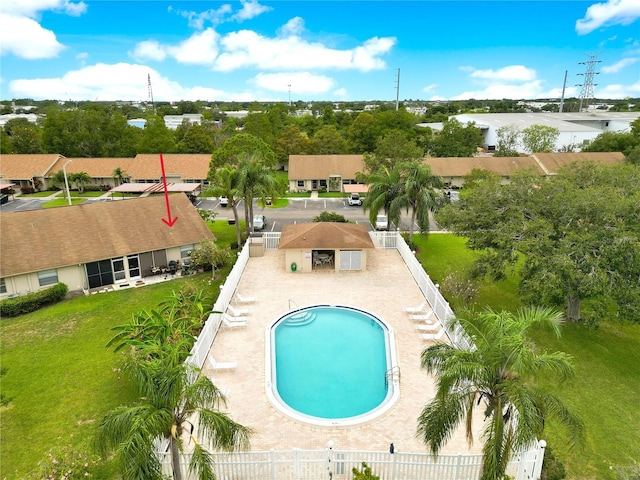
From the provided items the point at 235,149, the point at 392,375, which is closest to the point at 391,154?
the point at 235,149

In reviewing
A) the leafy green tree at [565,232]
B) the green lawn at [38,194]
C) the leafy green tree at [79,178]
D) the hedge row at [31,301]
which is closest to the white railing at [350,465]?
the leafy green tree at [565,232]

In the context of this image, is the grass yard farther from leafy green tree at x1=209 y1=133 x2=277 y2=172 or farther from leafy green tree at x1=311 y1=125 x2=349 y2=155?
leafy green tree at x1=311 y1=125 x2=349 y2=155

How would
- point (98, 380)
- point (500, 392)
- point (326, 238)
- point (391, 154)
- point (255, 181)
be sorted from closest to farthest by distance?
point (500, 392) < point (98, 380) < point (326, 238) < point (255, 181) < point (391, 154)

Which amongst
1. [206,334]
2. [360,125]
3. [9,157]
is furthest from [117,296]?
[360,125]

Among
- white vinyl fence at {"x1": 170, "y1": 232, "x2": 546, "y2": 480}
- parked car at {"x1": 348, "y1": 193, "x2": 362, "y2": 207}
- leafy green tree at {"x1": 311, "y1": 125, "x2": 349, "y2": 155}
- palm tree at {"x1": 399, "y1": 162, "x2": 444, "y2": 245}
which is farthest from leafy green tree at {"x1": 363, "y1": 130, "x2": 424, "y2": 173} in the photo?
white vinyl fence at {"x1": 170, "y1": 232, "x2": 546, "y2": 480}

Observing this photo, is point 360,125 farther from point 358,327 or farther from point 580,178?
point 358,327

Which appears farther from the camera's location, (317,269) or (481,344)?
(317,269)

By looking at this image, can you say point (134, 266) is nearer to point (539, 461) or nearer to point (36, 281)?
point (36, 281)
